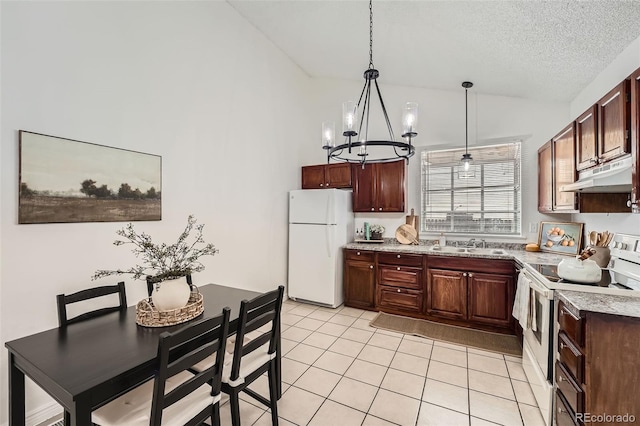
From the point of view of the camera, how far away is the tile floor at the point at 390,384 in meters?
1.98

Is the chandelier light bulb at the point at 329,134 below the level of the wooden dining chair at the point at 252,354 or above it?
above

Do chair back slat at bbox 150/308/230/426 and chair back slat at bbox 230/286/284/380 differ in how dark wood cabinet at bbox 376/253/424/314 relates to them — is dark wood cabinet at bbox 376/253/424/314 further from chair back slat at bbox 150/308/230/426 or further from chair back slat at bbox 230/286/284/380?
chair back slat at bbox 150/308/230/426

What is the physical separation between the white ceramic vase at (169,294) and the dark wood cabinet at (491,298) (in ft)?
10.2

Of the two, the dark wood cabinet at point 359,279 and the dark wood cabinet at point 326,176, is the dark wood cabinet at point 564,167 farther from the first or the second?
the dark wood cabinet at point 326,176

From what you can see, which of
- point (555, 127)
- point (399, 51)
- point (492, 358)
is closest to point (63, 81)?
point (399, 51)

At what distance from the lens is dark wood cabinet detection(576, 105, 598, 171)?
2156 millimetres

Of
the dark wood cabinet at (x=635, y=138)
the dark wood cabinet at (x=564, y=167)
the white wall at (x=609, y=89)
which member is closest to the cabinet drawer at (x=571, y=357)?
the dark wood cabinet at (x=635, y=138)

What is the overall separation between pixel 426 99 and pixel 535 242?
2.47 metres

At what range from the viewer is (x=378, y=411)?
6.68 feet

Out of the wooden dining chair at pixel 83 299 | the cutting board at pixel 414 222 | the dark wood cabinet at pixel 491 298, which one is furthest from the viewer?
the cutting board at pixel 414 222

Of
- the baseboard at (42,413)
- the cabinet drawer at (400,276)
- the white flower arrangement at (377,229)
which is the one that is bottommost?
the baseboard at (42,413)

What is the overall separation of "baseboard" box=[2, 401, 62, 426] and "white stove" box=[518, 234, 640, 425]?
3321 mm

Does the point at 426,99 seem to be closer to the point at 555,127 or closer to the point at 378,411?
the point at 555,127

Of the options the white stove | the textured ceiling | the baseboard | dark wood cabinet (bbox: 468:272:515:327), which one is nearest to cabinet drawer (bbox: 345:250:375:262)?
dark wood cabinet (bbox: 468:272:515:327)
